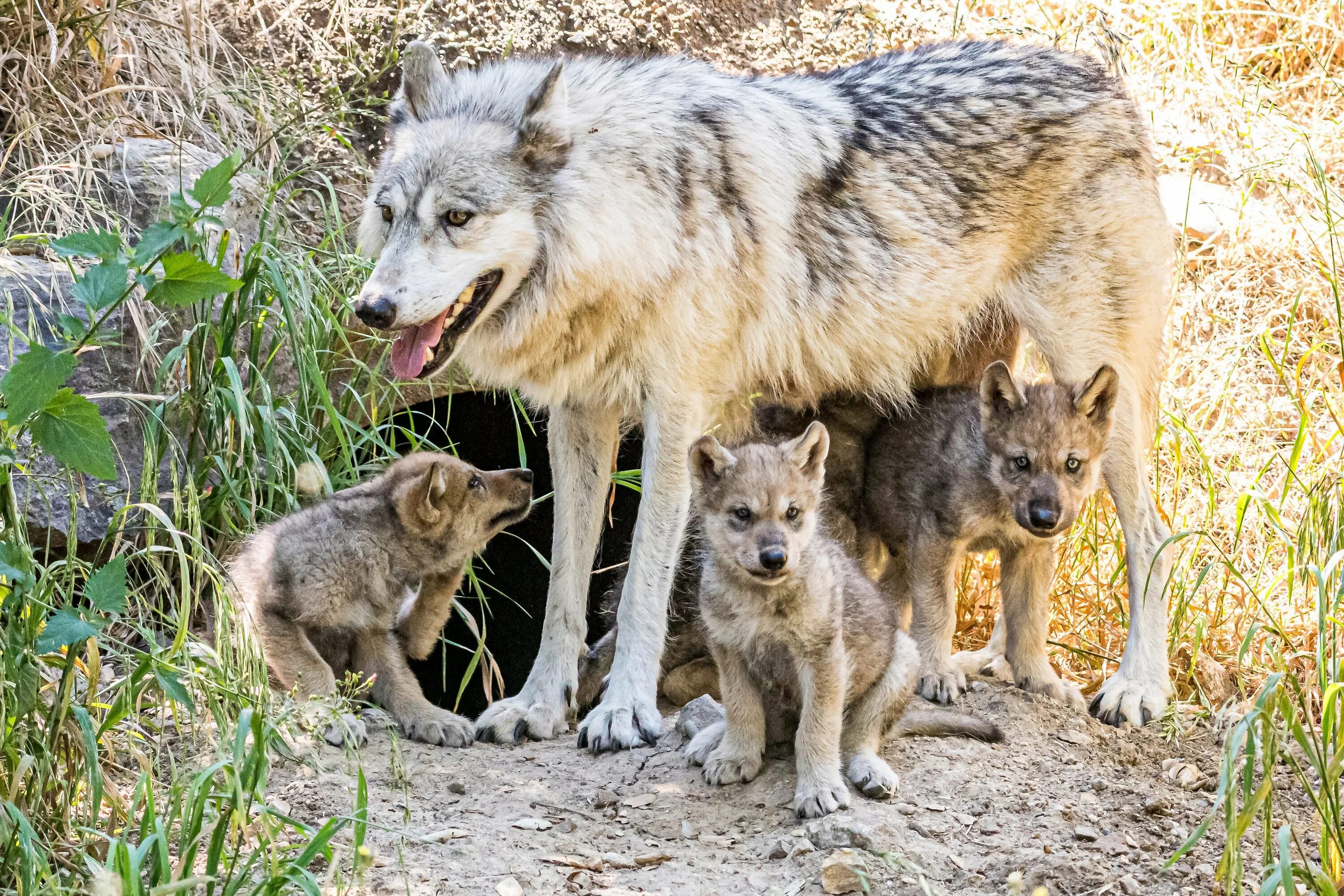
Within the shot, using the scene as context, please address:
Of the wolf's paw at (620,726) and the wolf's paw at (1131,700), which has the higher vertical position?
the wolf's paw at (620,726)

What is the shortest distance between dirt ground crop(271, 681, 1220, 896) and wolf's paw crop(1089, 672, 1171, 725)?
24 cm

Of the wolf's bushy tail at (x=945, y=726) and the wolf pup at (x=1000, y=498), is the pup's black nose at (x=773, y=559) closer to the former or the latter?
the wolf's bushy tail at (x=945, y=726)

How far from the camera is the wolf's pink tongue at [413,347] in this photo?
4.12 meters

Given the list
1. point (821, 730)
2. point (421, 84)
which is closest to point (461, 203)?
point (421, 84)

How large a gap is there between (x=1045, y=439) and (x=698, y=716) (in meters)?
1.56

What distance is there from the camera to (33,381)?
2.68 m

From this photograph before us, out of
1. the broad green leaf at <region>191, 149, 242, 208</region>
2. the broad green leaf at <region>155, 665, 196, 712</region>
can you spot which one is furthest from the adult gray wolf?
the broad green leaf at <region>155, 665, 196, 712</region>

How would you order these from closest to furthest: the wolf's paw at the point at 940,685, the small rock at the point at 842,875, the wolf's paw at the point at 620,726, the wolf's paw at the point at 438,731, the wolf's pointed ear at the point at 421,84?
the small rock at the point at 842,875 → the wolf's paw at the point at 620,726 → the wolf's paw at the point at 438,731 → the wolf's pointed ear at the point at 421,84 → the wolf's paw at the point at 940,685

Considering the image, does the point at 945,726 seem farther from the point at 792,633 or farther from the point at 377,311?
the point at 377,311

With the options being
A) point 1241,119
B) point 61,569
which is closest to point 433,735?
point 61,569

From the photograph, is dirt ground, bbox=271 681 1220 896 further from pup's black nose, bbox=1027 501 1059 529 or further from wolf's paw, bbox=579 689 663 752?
pup's black nose, bbox=1027 501 1059 529

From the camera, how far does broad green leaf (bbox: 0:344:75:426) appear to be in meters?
2.67

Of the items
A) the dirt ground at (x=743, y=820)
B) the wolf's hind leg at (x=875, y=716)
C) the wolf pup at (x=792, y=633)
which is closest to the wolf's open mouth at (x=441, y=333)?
the wolf pup at (x=792, y=633)

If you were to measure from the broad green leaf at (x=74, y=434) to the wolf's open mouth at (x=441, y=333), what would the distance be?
1396 mm
